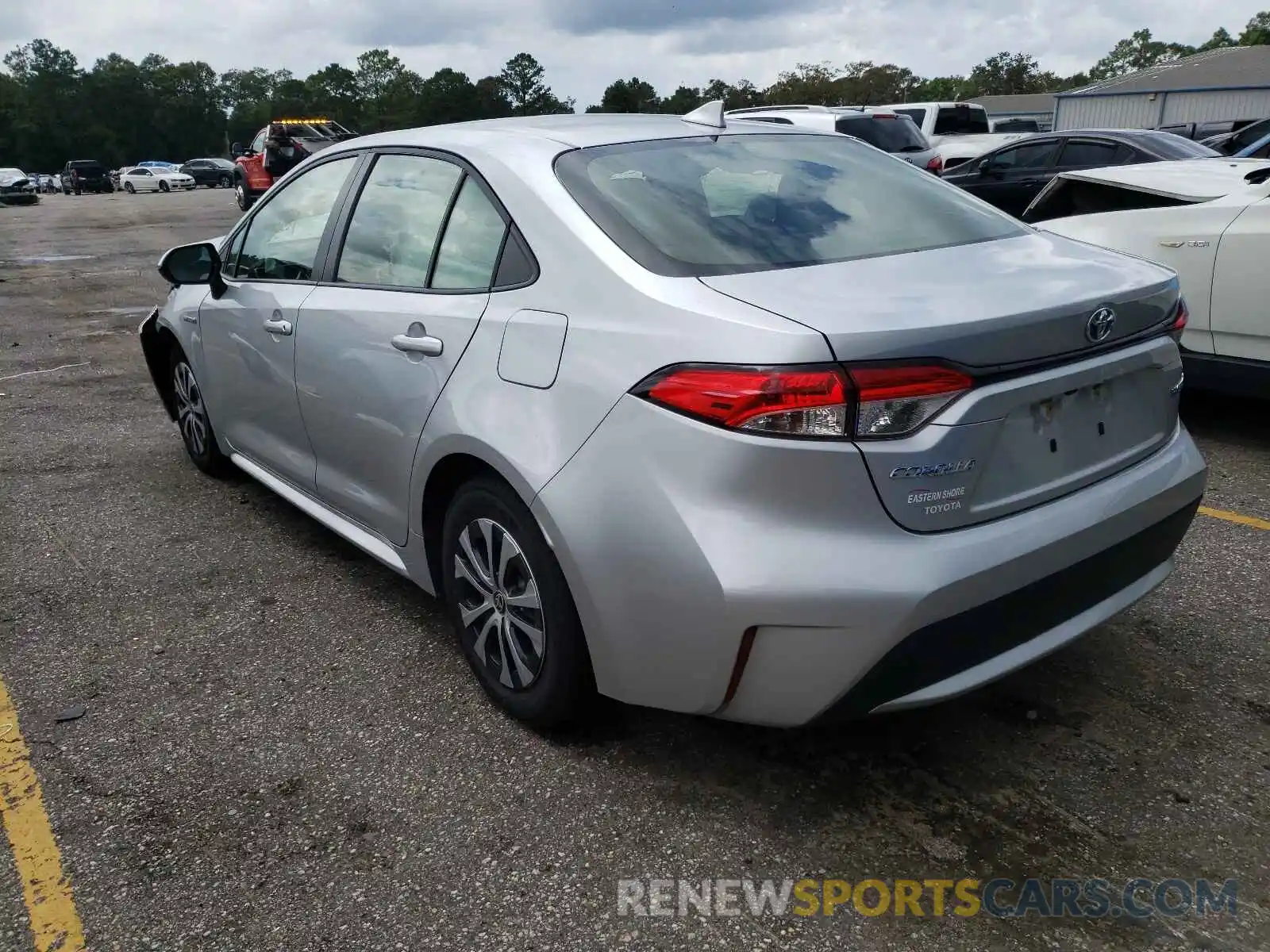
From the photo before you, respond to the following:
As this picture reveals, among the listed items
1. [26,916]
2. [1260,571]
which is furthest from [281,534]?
[1260,571]

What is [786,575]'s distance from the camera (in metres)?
2.14

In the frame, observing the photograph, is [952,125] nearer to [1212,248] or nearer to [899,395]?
[1212,248]

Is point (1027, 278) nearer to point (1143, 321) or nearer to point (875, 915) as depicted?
→ point (1143, 321)

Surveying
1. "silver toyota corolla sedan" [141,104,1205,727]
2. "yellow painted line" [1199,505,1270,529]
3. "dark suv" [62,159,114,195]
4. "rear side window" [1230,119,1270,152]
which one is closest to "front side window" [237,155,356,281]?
"silver toyota corolla sedan" [141,104,1205,727]

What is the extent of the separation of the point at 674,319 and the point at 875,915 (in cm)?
134

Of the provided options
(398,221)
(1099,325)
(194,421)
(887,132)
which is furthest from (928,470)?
(887,132)

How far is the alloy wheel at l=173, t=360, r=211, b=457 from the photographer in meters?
4.90

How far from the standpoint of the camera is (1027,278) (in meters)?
2.43

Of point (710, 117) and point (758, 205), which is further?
point (710, 117)

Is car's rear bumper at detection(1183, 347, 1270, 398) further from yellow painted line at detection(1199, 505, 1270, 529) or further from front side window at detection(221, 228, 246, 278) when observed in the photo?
front side window at detection(221, 228, 246, 278)

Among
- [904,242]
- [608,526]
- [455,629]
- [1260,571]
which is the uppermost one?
[904,242]

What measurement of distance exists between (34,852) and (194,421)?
2.88 meters

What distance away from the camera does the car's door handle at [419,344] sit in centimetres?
288

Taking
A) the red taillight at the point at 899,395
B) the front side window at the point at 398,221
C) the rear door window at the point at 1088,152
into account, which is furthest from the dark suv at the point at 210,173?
the red taillight at the point at 899,395
